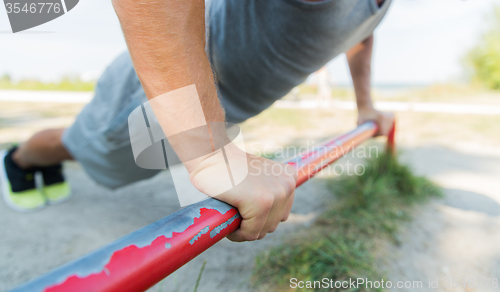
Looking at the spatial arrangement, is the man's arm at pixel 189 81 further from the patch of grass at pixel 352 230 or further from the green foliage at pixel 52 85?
the green foliage at pixel 52 85

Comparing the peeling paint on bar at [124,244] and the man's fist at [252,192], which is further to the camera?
the man's fist at [252,192]

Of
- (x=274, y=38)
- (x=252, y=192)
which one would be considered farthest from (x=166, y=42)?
(x=274, y=38)

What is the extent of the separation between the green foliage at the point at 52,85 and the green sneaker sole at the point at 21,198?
598 cm

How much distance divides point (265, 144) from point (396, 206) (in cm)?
115

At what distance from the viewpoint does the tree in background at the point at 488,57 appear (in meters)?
6.23

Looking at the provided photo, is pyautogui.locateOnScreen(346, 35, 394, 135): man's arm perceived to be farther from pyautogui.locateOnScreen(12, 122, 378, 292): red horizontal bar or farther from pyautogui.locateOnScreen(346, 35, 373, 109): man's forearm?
pyautogui.locateOnScreen(12, 122, 378, 292): red horizontal bar

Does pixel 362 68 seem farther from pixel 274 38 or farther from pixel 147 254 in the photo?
pixel 147 254

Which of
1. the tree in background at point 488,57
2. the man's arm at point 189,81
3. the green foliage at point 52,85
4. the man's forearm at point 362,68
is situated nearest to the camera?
the man's arm at point 189,81

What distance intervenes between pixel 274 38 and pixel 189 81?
45cm

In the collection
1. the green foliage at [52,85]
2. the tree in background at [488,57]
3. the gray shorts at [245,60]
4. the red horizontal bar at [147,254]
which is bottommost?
the tree in background at [488,57]

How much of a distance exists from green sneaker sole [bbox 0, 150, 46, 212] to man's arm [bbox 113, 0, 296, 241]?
1158mm

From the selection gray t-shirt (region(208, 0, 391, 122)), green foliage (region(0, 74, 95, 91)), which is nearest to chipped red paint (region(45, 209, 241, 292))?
gray t-shirt (region(208, 0, 391, 122))

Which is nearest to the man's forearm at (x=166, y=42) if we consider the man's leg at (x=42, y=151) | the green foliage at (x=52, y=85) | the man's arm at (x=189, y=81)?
the man's arm at (x=189, y=81)

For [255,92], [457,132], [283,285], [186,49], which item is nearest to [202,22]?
[186,49]
